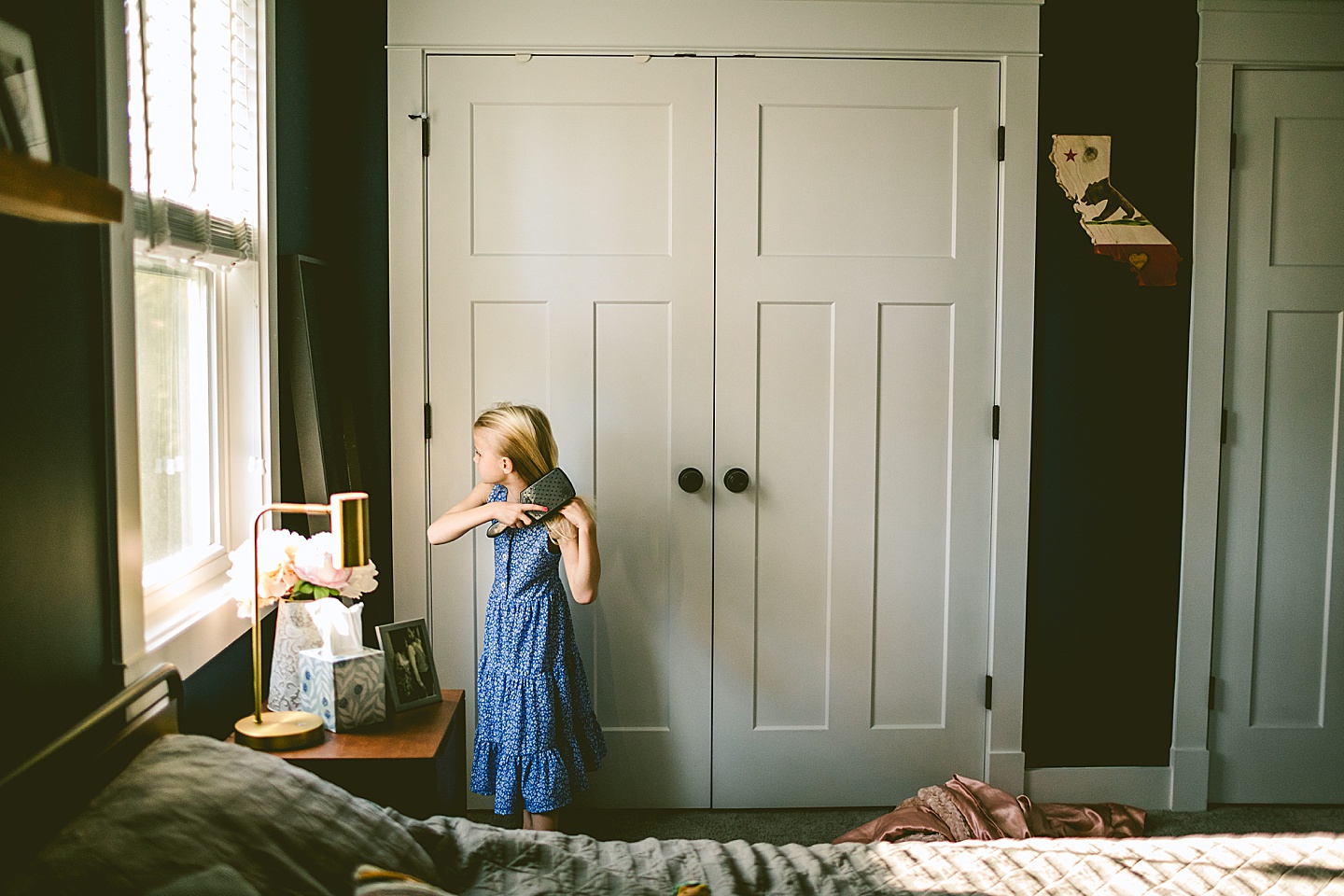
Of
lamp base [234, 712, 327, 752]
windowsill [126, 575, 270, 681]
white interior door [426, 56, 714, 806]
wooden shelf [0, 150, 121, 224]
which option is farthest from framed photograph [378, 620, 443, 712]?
wooden shelf [0, 150, 121, 224]

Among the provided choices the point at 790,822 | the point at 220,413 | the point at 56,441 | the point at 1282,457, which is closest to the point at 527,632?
the point at 220,413

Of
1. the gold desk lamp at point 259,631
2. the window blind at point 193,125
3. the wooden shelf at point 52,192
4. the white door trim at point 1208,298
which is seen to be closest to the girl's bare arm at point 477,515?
the gold desk lamp at point 259,631

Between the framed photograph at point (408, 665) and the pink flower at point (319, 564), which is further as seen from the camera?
the framed photograph at point (408, 665)

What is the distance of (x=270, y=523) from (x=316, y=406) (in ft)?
1.02

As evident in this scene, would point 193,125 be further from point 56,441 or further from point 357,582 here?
point 357,582

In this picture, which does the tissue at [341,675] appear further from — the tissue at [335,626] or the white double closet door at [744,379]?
the white double closet door at [744,379]

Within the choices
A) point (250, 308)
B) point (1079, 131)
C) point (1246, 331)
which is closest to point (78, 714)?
point (250, 308)

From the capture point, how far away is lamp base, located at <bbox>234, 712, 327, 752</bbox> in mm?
1769

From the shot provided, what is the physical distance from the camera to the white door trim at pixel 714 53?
277 cm

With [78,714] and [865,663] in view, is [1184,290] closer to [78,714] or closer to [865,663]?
[865,663]

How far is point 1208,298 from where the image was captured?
9.51 feet

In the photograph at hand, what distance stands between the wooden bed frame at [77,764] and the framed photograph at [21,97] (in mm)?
739

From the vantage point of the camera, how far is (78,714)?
1.47 m

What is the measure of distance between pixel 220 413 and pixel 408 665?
0.73 meters
